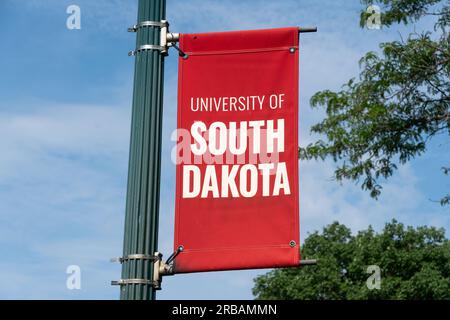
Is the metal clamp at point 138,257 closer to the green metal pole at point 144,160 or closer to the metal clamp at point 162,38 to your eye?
the green metal pole at point 144,160

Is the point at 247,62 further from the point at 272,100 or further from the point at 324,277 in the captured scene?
the point at 324,277

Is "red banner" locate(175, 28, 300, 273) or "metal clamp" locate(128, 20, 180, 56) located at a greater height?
"metal clamp" locate(128, 20, 180, 56)

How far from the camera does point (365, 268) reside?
36719 millimetres

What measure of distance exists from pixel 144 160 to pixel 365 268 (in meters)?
31.9

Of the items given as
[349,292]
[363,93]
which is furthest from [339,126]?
[349,292]

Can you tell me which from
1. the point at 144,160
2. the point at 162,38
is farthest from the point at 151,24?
the point at 144,160

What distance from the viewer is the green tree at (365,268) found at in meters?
36.1

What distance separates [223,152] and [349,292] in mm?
30958

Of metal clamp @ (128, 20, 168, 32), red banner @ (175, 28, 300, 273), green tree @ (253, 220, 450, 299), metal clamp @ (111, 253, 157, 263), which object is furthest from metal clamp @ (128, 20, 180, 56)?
green tree @ (253, 220, 450, 299)

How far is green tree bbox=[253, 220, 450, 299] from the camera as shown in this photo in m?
36.1

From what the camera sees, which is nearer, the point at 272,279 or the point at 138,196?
the point at 138,196

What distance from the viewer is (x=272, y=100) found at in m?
6.33

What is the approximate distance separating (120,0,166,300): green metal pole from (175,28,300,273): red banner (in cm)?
23

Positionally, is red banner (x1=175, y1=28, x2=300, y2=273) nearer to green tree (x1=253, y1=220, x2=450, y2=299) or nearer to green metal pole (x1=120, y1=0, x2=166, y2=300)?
green metal pole (x1=120, y1=0, x2=166, y2=300)
